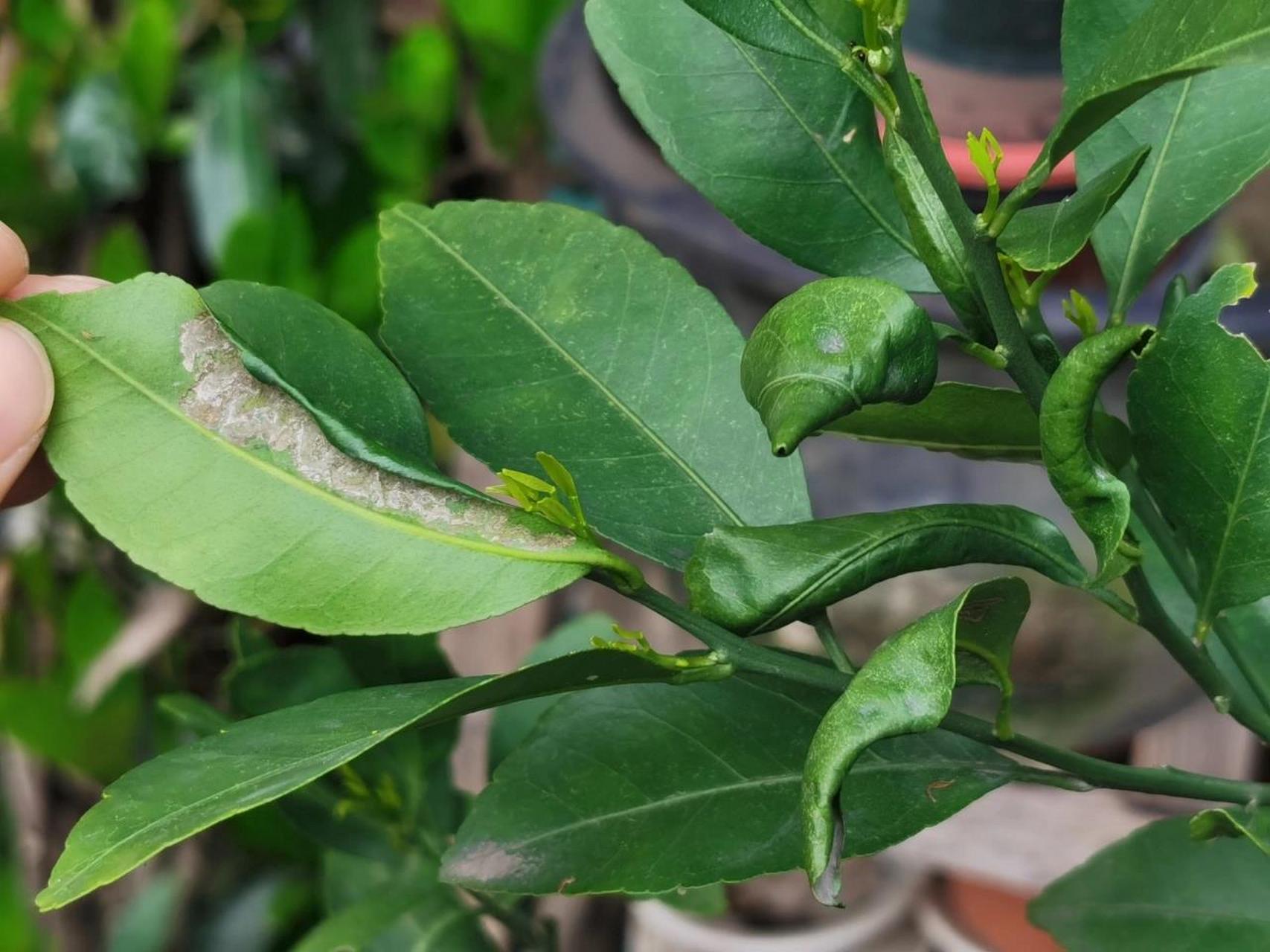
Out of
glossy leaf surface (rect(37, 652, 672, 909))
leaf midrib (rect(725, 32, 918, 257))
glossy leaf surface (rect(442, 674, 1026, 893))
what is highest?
leaf midrib (rect(725, 32, 918, 257))

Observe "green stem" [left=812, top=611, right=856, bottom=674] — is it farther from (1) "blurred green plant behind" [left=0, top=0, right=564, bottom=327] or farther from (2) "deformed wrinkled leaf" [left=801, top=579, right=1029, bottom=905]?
(1) "blurred green plant behind" [left=0, top=0, right=564, bottom=327]

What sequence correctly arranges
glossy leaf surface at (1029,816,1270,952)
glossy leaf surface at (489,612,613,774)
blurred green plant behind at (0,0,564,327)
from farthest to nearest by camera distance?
blurred green plant behind at (0,0,564,327) < glossy leaf surface at (489,612,613,774) < glossy leaf surface at (1029,816,1270,952)

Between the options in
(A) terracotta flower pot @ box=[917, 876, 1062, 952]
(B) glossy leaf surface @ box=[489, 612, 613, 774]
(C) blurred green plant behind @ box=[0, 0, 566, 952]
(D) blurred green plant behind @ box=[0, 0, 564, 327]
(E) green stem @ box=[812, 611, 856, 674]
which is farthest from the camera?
(D) blurred green plant behind @ box=[0, 0, 564, 327]

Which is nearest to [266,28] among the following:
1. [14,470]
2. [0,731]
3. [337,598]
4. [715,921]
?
[0,731]

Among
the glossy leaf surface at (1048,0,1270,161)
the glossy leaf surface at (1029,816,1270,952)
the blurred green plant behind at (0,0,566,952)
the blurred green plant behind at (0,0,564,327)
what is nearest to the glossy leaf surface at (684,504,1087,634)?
the glossy leaf surface at (1048,0,1270,161)

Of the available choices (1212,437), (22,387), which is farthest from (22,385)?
(1212,437)

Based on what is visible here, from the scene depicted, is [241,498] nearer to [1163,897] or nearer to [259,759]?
[259,759]

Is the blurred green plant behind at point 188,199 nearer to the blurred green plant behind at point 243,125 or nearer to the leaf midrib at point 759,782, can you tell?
the blurred green plant behind at point 243,125

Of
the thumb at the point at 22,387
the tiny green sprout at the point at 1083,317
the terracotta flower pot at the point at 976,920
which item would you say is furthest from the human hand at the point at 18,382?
the terracotta flower pot at the point at 976,920
